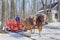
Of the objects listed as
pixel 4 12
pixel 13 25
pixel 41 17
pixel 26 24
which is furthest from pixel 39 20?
pixel 4 12

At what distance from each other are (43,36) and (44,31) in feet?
0.24

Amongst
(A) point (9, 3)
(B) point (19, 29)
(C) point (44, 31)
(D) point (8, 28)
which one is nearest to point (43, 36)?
(C) point (44, 31)

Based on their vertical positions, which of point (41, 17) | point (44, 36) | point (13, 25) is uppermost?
point (41, 17)

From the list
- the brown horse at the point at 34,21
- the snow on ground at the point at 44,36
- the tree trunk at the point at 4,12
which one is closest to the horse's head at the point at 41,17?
the brown horse at the point at 34,21

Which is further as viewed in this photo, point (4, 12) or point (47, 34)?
point (4, 12)

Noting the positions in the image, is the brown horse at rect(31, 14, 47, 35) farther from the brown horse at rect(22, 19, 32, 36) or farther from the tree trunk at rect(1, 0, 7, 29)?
the tree trunk at rect(1, 0, 7, 29)

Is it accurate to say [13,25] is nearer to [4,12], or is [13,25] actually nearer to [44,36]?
[4,12]

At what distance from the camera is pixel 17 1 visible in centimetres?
198

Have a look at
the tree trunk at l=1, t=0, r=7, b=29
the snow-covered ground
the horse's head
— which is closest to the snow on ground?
the snow-covered ground

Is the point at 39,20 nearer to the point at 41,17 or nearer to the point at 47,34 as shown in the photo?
the point at 41,17

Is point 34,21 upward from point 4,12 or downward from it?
downward

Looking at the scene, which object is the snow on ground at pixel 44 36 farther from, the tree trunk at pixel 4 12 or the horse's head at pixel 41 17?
the tree trunk at pixel 4 12

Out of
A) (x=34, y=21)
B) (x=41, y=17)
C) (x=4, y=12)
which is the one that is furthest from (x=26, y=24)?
(x=4, y=12)

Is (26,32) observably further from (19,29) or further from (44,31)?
(44,31)
